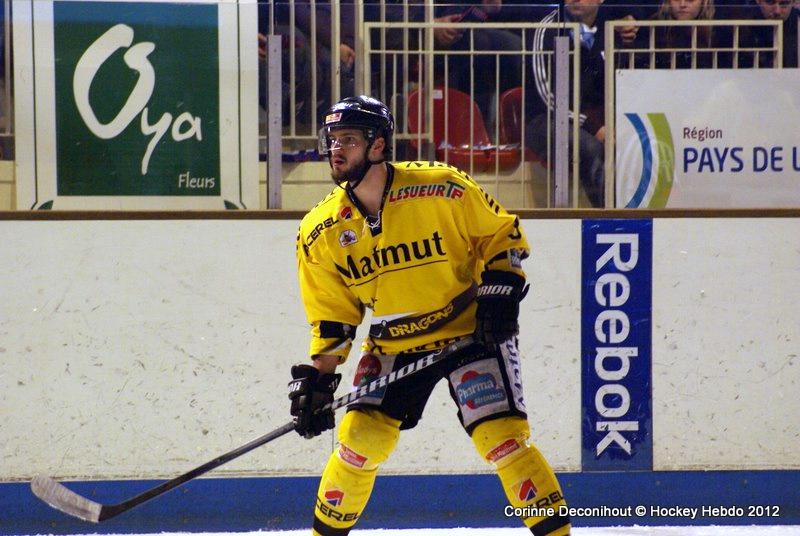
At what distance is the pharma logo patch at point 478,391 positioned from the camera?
263cm

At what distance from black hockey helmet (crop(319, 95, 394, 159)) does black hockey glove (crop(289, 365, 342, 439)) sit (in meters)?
0.53

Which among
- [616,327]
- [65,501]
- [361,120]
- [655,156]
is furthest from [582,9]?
[65,501]

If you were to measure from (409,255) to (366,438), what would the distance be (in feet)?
1.42

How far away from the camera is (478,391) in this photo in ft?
8.68

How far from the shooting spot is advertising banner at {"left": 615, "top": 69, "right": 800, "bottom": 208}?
3617 mm

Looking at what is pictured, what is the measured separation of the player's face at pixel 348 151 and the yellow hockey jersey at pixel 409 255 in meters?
0.10

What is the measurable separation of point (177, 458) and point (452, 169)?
134 cm

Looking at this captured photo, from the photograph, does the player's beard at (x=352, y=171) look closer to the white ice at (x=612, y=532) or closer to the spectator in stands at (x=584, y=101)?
the spectator in stands at (x=584, y=101)

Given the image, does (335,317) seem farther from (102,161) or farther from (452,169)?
(102,161)

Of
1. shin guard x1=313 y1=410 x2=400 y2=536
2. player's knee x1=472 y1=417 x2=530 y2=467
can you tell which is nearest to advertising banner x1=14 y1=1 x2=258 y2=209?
shin guard x1=313 y1=410 x2=400 y2=536

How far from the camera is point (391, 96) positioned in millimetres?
3617

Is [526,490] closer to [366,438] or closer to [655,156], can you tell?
[366,438]

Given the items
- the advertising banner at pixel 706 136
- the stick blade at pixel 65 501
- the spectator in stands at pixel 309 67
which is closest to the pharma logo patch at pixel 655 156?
the advertising banner at pixel 706 136

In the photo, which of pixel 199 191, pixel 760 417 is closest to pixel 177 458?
pixel 199 191
